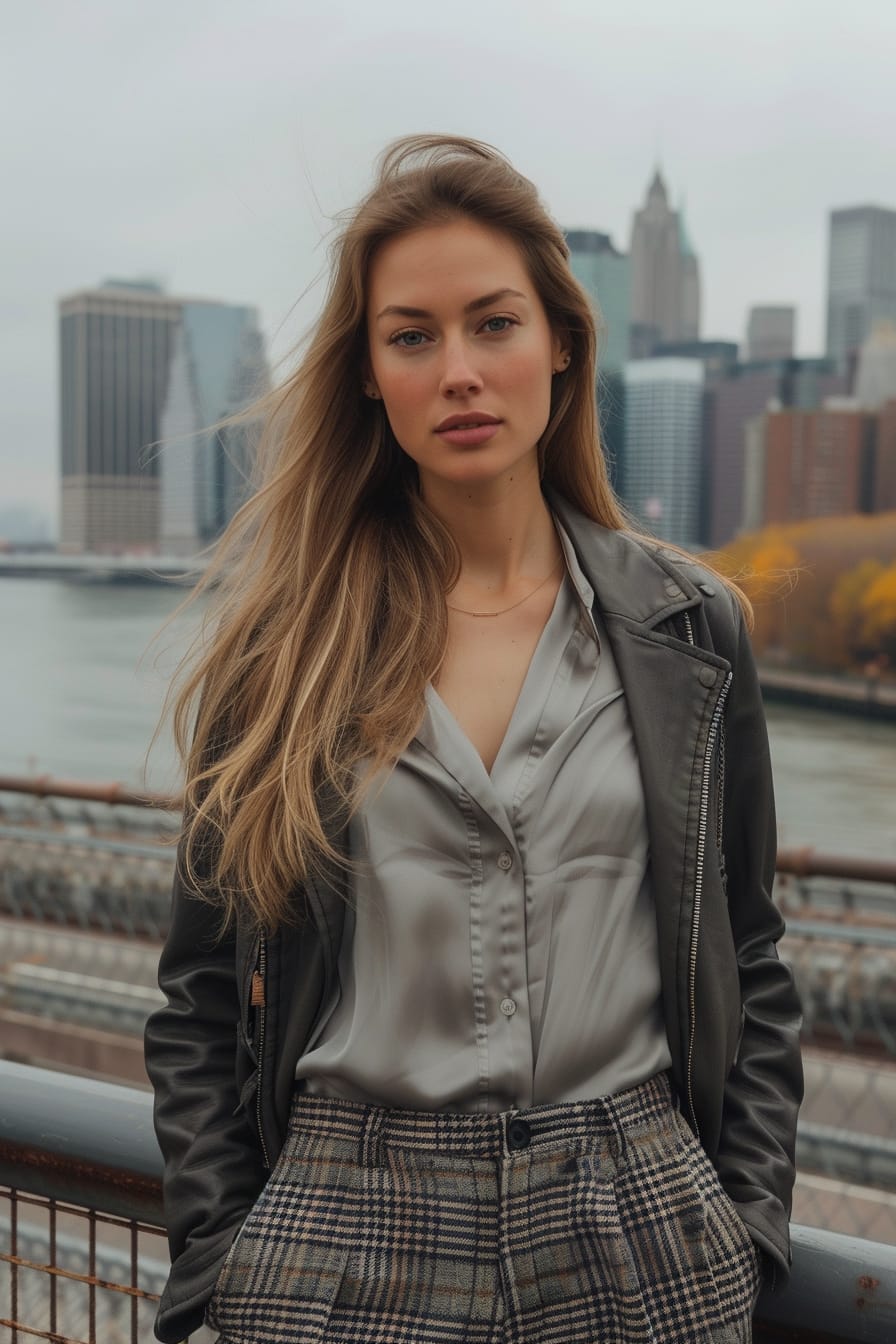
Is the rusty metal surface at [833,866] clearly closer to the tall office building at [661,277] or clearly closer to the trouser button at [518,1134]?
the trouser button at [518,1134]

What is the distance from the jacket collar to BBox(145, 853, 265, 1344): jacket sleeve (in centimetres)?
42

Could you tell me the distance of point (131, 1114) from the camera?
3.49 feet

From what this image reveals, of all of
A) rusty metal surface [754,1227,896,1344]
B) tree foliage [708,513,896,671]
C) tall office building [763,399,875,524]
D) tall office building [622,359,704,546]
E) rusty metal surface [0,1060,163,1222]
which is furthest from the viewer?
tall office building [763,399,875,524]

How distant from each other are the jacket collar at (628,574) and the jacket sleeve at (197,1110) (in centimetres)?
42

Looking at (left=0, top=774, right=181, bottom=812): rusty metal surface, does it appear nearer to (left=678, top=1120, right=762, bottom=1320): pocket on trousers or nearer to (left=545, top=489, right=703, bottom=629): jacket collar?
(left=545, top=489, right=703, bottom=629): jacket collar

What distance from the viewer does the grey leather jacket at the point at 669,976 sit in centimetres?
101

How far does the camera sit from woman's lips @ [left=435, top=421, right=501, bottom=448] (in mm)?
1106

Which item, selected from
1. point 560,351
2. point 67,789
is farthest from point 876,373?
point 560,351

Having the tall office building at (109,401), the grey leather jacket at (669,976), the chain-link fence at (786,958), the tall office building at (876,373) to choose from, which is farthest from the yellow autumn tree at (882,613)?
the grey leather jacket at (669,976)

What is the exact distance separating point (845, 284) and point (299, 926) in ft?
172

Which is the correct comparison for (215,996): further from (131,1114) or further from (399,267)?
(399,267)

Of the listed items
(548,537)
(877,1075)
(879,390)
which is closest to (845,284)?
(879,390)

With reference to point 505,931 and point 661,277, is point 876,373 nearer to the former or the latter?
point 661,277

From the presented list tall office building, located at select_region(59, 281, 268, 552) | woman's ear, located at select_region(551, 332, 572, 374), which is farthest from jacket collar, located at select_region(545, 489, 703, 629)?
tall office building, located at select_region(59, 281, 268, 552)
